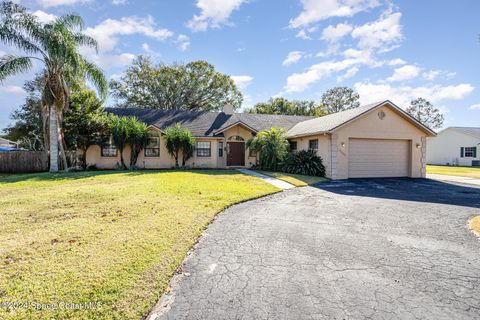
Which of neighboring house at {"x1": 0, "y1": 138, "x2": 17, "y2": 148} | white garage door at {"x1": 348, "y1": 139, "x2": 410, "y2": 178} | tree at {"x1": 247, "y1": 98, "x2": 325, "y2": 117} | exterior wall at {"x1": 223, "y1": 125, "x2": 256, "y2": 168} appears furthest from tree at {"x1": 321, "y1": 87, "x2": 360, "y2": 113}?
neighboring house at {"x1": 0, "y1": 138, "x2": 17, "y2": 148}

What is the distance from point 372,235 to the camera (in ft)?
16.6

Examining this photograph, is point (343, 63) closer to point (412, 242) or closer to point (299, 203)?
point (299, 203)

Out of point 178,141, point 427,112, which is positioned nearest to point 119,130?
point 178,141

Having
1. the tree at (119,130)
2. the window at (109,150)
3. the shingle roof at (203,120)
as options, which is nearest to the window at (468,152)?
the shingle roof at (203,120)

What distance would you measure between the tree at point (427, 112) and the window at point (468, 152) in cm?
1865

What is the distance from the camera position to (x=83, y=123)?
16172mm

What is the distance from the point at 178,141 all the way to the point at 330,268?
1504 cm

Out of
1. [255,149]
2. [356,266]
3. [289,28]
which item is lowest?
[356,266]

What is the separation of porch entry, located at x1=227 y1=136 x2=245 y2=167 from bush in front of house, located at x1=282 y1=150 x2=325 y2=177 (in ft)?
13.2

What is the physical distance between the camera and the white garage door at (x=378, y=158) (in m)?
14.6

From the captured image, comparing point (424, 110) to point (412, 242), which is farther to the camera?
point (424, 110)

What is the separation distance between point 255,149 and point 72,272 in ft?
48.6

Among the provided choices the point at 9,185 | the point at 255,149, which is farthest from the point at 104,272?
the point at 255,149

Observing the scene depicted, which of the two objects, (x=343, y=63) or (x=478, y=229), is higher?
(x=343, y=63)
